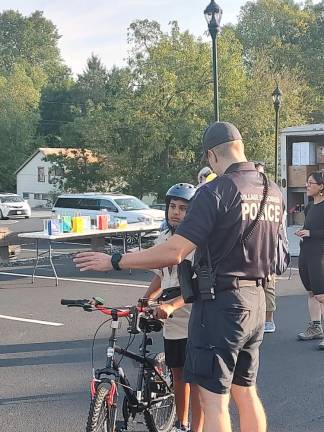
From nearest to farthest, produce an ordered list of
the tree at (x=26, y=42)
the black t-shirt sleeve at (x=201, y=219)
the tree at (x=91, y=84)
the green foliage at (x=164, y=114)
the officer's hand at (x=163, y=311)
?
the black t-shirt sleeve at (x=201, y=219) < the officer's hand at (x=163, y=311) < the green foliage at (x=164, y=114) < the tree at (x=91, y=84) < the tree at (x=26, y=42)

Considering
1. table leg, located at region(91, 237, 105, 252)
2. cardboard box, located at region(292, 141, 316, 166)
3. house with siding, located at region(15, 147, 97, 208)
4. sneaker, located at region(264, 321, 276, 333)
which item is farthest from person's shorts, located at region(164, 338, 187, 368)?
house with siding, located at region(15, 147, 97, 208)

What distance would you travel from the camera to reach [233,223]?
3.27 meters

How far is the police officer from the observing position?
3.24m

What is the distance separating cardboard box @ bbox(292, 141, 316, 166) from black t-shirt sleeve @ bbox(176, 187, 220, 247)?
13366 millimetres

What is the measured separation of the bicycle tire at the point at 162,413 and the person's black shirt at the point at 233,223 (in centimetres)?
139

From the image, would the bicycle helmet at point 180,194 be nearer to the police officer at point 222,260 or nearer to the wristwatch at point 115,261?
the police officer at point 222,260

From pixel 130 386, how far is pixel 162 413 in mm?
447

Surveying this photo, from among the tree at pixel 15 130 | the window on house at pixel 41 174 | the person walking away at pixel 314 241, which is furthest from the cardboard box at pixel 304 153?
the window on house at pixel 41 174

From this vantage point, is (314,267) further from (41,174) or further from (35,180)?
(35,180)

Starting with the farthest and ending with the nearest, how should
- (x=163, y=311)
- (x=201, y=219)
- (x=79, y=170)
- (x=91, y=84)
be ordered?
(x=91, y=84) → (x=79, y=170) → (x=163, y=311) → (x=201, y=219)

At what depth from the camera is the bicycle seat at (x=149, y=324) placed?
13.4ft

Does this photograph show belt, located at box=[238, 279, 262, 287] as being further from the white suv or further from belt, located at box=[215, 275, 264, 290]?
the white suv

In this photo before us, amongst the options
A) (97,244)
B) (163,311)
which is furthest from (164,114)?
(163,311)

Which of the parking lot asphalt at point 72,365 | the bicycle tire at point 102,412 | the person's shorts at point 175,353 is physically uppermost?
the person's shorts at point 175,353
